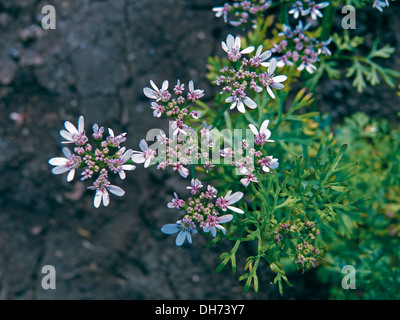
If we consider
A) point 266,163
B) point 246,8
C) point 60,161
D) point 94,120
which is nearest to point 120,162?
point 60,161

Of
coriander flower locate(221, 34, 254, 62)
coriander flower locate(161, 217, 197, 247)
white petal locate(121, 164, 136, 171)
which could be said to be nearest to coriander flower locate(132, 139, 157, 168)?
white petal locate(121, 164, 136, 171)

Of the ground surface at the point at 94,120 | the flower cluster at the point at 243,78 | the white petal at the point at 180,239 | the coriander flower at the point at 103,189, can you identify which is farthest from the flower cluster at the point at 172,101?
the ground surface at the point at 94,120

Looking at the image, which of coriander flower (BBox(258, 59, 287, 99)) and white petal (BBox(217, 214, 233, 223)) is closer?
white petal (BBox(217, 214, 233, 223))

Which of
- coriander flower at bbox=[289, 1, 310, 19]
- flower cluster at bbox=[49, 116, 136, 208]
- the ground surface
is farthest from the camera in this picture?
the ground surface

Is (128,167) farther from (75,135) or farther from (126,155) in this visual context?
(75,135)

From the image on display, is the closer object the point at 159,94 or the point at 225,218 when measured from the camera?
the point at 225,218

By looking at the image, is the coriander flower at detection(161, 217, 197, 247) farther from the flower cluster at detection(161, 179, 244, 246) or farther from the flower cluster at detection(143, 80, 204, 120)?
the flower cluster at detection(143, 80, 204, 120)
